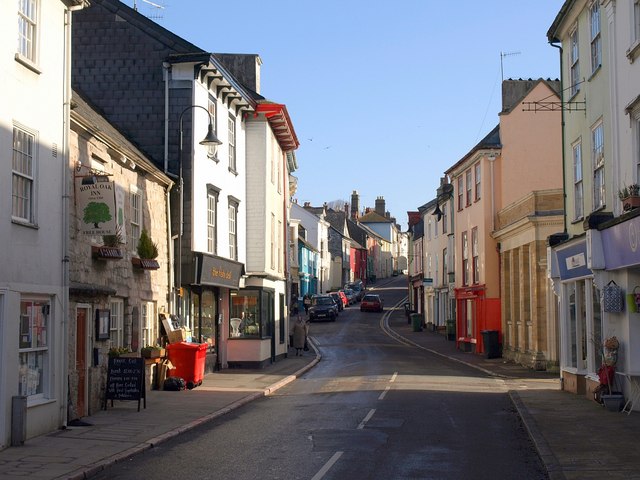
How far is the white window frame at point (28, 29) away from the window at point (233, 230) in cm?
1575

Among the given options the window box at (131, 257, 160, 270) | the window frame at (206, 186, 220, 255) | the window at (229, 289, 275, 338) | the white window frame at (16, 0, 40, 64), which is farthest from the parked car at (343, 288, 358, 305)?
the white window frame at (16, 0, 40, 64)

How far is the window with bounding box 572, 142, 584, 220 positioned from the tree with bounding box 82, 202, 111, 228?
38.6ft

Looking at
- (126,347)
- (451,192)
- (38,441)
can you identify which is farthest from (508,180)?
(38,441)

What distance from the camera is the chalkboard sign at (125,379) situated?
1875 cm

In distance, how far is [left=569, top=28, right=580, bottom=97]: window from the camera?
22797mm

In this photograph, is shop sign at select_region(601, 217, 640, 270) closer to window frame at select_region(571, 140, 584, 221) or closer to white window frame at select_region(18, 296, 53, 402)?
window frame at select_region(571, 140, 584, 221)

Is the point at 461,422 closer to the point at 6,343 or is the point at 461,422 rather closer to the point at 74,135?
the point at 6,343

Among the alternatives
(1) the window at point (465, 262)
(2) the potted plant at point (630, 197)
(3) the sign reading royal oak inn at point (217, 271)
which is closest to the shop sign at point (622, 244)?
(2) the potted plant at point (630, 197)

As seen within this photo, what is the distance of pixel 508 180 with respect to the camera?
129 ft

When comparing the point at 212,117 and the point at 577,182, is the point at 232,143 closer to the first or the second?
the point at 212,117

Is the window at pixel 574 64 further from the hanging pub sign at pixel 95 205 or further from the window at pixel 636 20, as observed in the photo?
the hanging pub sign at pixel 95 205

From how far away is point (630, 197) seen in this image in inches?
661

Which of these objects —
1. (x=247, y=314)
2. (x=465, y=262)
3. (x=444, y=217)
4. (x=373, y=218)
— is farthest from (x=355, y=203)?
(x=247, y=314)

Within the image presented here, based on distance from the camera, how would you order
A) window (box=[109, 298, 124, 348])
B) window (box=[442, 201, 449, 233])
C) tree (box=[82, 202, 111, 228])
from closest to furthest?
tree (box=[82, 202, 111, 228]) < window (box=[109, 298, 124, 348]) < window (box=[442, 201, 449, 233])
